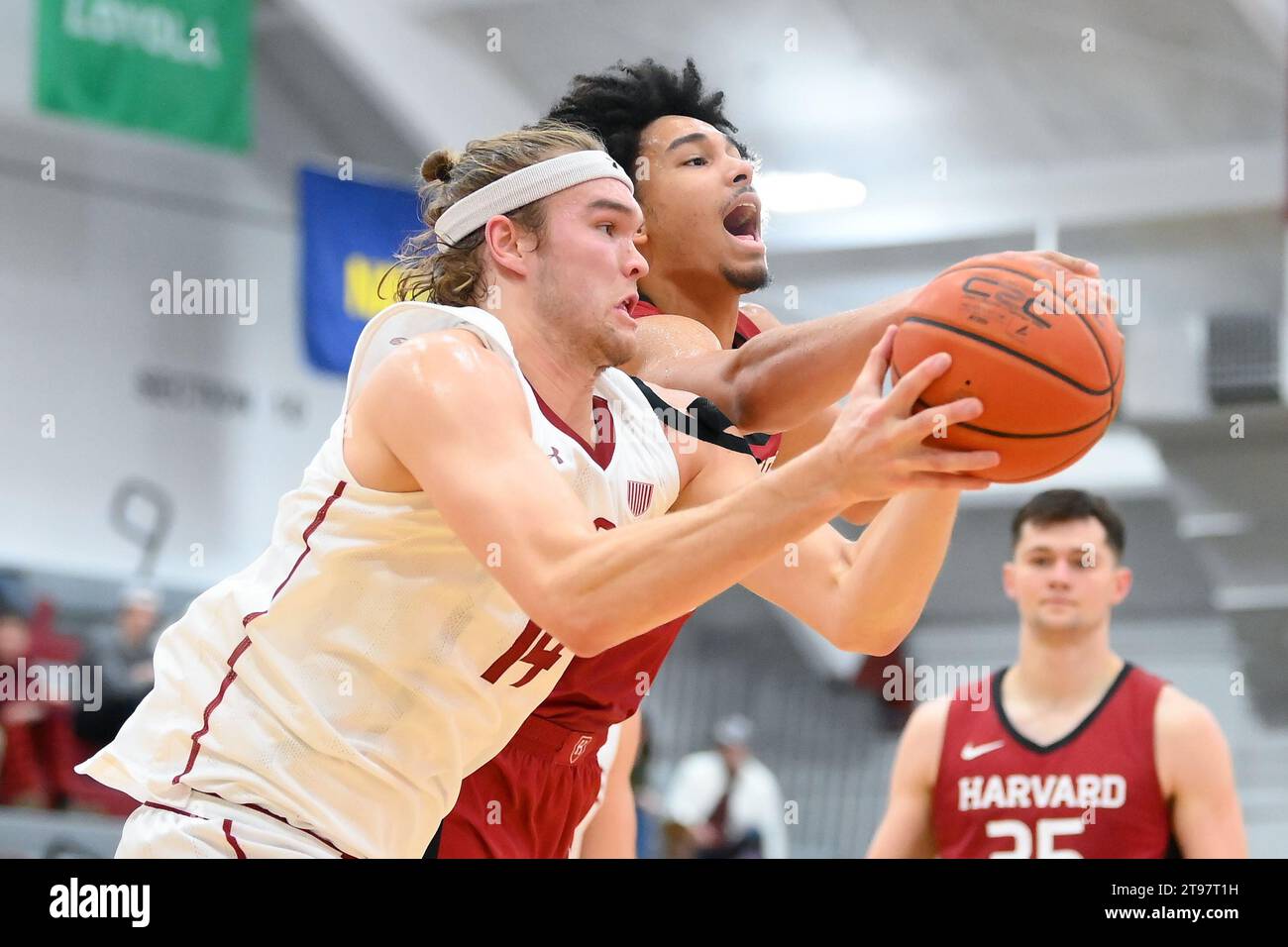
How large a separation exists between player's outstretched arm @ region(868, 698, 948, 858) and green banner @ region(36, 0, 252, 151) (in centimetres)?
703

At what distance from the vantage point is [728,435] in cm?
387

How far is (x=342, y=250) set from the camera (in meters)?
13.2

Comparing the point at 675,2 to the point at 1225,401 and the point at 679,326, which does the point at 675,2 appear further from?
the point at 679,326

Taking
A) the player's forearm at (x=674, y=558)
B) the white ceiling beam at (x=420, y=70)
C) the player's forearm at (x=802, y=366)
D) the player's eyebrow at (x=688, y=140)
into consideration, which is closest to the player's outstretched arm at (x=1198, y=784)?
the player's forearm at (x=802, y=366)

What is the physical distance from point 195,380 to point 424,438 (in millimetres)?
12139

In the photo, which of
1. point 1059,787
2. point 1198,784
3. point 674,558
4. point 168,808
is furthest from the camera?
point 1059,787

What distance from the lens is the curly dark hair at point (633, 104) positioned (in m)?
4.54

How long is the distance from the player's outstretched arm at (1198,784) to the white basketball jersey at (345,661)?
2742 millimetres

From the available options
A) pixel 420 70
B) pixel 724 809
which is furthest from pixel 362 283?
pixel 724 809

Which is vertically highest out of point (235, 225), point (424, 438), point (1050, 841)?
point (235, 225)

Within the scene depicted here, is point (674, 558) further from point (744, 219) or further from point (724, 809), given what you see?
point (724, 809)

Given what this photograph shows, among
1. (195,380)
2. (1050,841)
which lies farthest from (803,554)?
(195,380)

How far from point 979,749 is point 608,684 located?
82.5 inches

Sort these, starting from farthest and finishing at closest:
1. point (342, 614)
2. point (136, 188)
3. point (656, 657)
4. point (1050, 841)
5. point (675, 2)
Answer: point (136, 188) < point (675, 2) < point (1050, 841) < point (656, 657) < point (342, 614)
